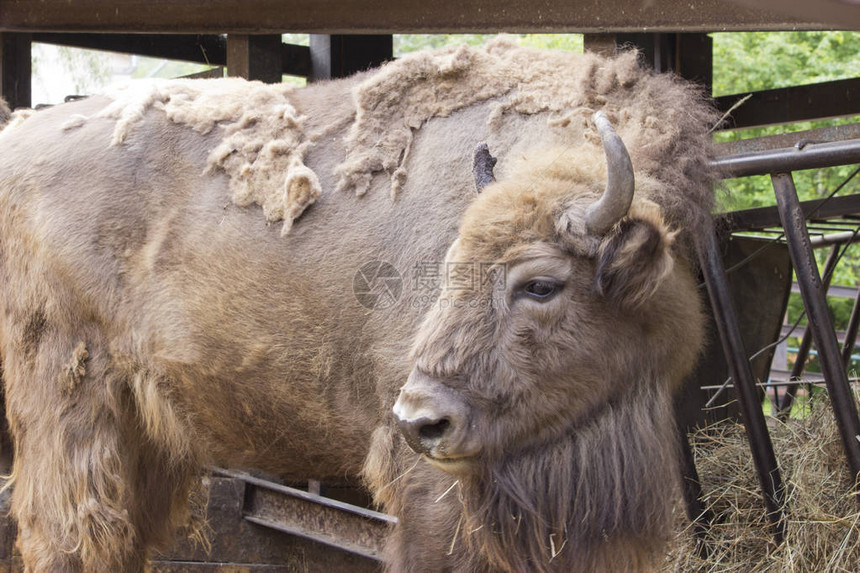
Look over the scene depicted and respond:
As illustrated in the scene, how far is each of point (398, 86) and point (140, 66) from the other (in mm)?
29930

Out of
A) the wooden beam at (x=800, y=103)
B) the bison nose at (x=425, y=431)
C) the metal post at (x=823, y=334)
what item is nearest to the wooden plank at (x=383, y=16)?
the metal post at (x=823, y=334)

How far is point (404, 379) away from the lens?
3840mm

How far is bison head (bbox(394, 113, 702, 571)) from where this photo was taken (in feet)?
10.5

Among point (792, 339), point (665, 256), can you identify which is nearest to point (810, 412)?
point (665, 256)

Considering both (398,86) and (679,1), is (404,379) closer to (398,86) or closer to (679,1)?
(398,86)

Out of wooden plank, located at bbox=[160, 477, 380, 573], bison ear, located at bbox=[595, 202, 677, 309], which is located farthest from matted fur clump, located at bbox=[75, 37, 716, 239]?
wooden plank, located at bbox=[160, 477, 380, 573]

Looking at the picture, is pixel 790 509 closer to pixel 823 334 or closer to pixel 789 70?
pixel 823 334

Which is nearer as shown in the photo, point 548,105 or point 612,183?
point 612,183

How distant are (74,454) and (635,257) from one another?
2.97 metres

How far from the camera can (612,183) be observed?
3111 millimetres

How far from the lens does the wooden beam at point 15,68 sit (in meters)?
7.06

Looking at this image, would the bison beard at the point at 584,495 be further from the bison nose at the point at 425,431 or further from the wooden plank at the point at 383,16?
the wooden plank at the point at 383,16

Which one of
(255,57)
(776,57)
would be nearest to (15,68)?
(255,57)

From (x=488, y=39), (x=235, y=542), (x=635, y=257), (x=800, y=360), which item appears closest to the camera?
(x=635, y=257)
